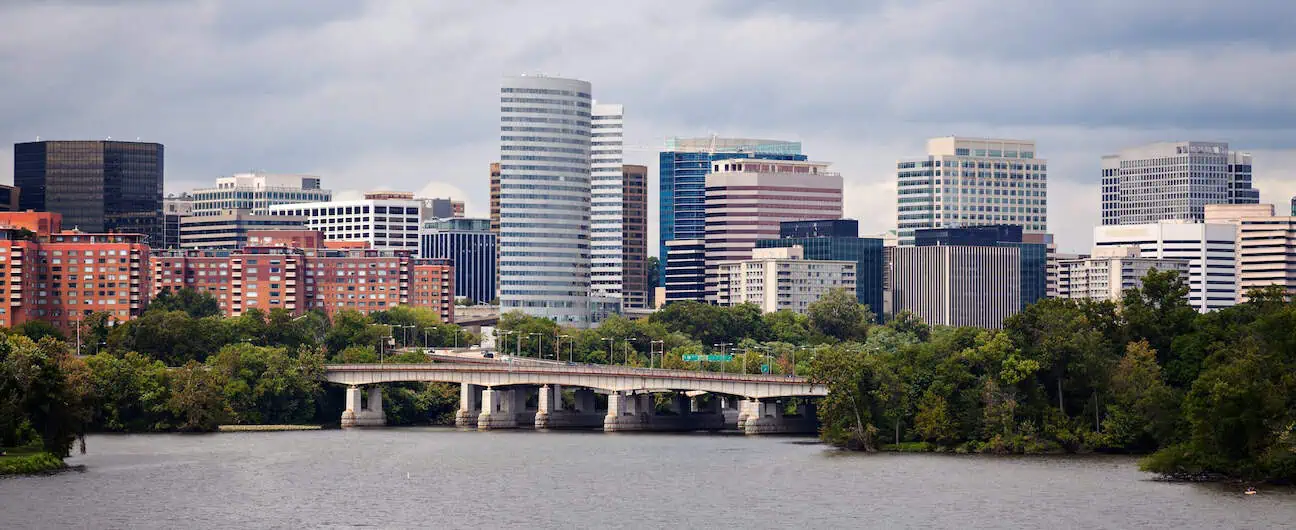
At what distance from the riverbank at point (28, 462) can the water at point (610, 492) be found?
87.4 inches

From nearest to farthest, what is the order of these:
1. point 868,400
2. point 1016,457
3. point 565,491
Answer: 1. point 565,491
2. point 1016,457
3. point 868,400

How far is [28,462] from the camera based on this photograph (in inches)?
5984

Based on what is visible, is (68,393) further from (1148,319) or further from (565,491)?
(1148,319)

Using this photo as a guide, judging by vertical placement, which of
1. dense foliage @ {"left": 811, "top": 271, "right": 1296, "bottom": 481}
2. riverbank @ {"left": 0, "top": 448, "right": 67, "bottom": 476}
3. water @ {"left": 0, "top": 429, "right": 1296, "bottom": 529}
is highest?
dense foliage @ {"left": 811, "top": 271, "right": 1296, "bottom": 481}

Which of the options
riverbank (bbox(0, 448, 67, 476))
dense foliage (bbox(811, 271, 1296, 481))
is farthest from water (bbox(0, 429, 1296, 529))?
Answer: dense foliage (bbox(811, 271, 1296, 481))

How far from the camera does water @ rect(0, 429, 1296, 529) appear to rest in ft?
431

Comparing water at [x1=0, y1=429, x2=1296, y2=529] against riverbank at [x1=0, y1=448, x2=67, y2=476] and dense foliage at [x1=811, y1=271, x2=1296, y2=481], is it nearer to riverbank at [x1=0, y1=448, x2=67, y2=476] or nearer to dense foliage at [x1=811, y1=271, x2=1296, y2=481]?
riverbank at [x1=0, y1=448, x2=67, y2=476]

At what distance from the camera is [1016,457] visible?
17450 centimetres

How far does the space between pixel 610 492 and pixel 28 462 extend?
39.8 m

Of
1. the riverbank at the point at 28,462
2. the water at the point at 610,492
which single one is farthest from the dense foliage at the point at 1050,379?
the riverbank at the point at 28,462

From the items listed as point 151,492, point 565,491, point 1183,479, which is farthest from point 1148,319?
point 151,492

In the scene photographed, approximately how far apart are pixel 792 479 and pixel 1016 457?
24.6 m

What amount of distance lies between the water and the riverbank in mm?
2220

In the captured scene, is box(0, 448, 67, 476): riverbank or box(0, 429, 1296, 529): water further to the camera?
box(0, 448, 67, 476): riverbank
